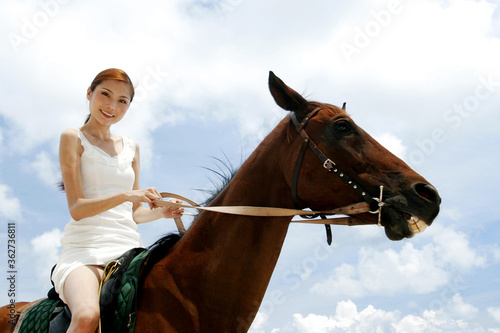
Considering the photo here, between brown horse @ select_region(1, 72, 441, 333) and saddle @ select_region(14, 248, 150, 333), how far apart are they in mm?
124

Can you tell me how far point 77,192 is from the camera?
12.9 feet

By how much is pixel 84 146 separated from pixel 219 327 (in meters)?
2.20

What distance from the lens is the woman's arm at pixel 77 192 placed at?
369 centimetres

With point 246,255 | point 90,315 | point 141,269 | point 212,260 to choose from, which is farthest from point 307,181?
point 90,315

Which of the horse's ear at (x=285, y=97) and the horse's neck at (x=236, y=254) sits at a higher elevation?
the horse's ear at (x=285, y=97)

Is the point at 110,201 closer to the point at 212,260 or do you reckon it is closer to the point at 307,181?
the point at 212,260

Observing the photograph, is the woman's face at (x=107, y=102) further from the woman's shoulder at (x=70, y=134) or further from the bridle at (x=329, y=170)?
the bridle at (x=329, y=170)

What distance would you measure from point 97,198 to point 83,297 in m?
0.88

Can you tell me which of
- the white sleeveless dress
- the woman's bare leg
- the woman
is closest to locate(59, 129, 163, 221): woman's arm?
the woman

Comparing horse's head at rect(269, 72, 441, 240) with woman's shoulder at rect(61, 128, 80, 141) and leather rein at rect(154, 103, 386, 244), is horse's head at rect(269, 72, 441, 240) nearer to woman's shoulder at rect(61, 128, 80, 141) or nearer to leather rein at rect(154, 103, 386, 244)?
leather rein at rect(154, 103, 386, 244)

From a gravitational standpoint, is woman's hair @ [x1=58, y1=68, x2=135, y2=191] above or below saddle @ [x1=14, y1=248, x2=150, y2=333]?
above

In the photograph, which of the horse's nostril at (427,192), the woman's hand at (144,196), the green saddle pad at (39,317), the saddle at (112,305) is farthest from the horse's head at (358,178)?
the green saddle pad at (39,317)

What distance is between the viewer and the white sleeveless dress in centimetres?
393

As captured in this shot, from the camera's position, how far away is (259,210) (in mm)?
3646
